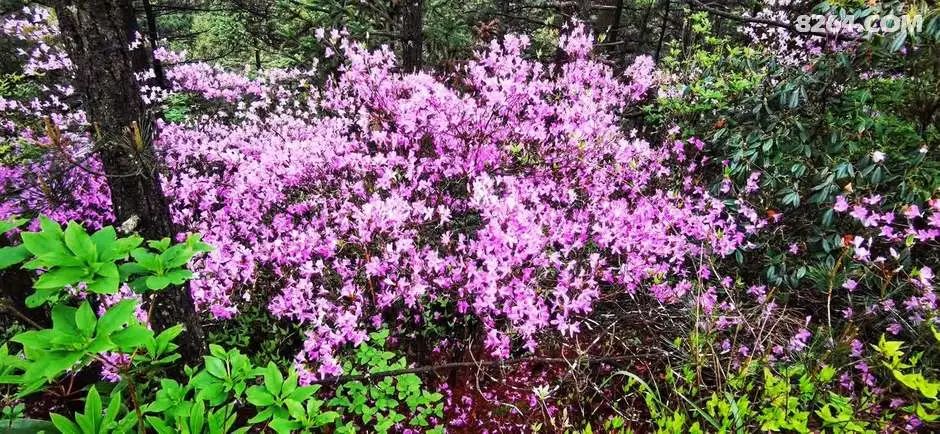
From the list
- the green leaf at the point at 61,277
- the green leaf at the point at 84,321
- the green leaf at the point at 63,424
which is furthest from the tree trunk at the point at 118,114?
the green leaf at the point at 63,424

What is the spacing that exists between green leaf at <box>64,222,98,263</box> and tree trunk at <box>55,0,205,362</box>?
42.1 inches

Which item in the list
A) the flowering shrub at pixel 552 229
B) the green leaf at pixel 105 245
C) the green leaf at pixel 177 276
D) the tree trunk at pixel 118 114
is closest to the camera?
the green leaf at pixel 105 245

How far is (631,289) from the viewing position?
3785 mm

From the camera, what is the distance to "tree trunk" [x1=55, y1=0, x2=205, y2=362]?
2.39 metres

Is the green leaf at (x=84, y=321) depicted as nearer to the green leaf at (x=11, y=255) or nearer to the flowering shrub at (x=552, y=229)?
the green leaf at (x=11, y=255)

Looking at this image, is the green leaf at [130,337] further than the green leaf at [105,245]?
No

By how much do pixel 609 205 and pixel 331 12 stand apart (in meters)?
5.24

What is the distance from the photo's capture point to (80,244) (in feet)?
4.27

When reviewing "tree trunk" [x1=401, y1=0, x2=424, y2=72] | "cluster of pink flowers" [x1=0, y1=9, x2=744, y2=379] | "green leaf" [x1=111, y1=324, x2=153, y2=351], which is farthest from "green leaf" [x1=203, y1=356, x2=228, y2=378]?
"tree trunk" [x1=401, y1=0, x2=424, y2=72]

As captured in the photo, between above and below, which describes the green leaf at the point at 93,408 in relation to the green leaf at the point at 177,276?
below

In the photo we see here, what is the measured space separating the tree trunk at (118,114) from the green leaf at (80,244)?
1071 mm

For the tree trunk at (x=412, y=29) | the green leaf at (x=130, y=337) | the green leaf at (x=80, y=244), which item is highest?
the tree trunk at (x=412, y=29)

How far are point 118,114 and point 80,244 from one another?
1.62 metres

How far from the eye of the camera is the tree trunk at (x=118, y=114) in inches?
94.1
